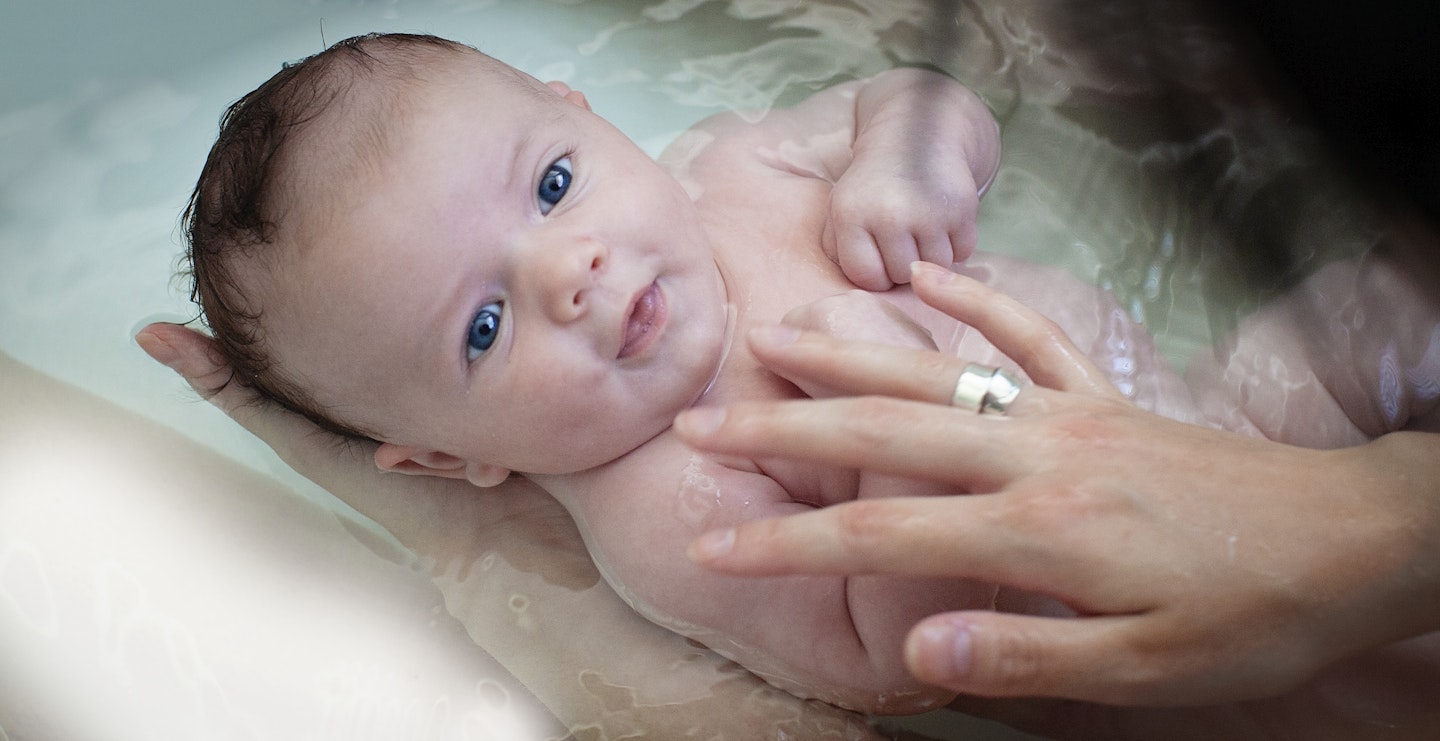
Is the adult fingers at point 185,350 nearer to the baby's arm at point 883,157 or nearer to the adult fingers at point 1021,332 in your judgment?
the baby's arm at point 883,157

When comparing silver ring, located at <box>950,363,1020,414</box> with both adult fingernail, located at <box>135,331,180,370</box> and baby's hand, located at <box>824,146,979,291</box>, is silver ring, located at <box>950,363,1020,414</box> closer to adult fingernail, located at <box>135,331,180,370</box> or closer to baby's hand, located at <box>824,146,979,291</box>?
baby's hand, located at <box>824,146,979,291</box>

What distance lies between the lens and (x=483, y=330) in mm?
874

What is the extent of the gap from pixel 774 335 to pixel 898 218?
286 millimetres

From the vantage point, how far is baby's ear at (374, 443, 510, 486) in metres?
0.97

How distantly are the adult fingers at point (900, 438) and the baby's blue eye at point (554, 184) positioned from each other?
32 cm

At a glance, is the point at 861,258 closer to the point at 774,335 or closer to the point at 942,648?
the point at 774,335

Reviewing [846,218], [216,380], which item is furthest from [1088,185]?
[216,380]

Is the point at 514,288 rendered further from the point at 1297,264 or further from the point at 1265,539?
Result: the point at 1297,264

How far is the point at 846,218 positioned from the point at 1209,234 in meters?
0.42

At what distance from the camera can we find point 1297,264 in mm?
1013

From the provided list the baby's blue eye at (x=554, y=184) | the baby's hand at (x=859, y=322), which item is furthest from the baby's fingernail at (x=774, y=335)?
the baby's blue eye at (x=554, y=184)

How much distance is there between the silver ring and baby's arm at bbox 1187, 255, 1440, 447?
1.34ft

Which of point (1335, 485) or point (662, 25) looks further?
point (662, 25)

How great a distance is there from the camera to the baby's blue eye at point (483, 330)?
2.84ft
